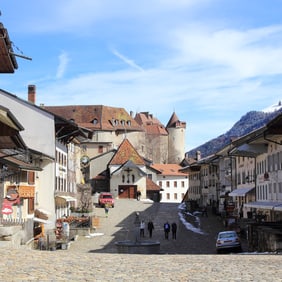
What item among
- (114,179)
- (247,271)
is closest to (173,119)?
(114,179)

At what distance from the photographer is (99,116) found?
125 metres

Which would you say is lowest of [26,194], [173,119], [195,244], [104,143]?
[195,244]

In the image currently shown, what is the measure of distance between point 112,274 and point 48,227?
108 ft

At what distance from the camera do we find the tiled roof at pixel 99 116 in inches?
4877

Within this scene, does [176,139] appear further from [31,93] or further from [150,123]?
[31,93]

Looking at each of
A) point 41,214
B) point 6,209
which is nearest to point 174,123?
point 41,214

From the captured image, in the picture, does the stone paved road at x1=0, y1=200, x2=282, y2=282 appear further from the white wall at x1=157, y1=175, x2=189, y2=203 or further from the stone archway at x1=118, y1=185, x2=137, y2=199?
the white wall at x1=157, y1=175, x2=189, y2=203

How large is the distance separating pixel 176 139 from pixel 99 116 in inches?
1661

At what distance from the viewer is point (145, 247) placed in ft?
98.2

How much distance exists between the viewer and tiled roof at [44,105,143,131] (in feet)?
406

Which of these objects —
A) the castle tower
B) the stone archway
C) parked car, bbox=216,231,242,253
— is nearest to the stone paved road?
parked car, bbox=216,231,242,253

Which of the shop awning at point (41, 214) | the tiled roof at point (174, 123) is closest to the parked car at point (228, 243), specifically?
the shop awning at point (41, 214)

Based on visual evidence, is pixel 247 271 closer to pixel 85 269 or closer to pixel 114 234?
pixel 85 269

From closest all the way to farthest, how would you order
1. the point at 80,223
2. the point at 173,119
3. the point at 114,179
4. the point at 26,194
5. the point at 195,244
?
the point at 26,194 → the point at 195,244 → the point at 80,223 → the point at 114,179 → the point at 173,119
